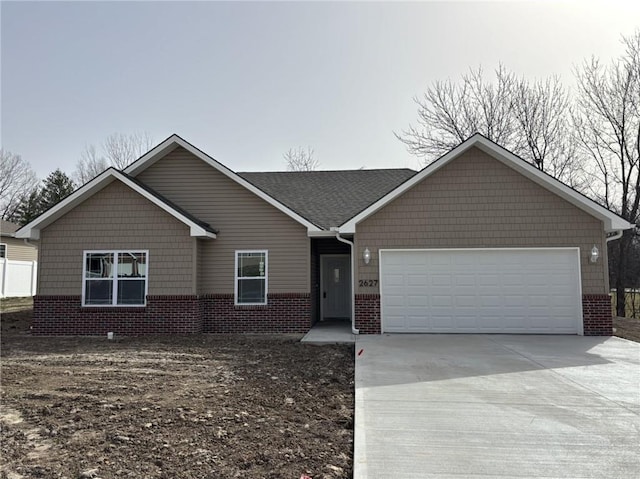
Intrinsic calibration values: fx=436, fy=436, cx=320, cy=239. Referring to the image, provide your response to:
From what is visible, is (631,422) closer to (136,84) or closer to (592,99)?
(136,84)

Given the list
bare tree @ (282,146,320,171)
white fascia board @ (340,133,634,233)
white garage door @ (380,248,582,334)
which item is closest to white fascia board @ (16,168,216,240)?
white fascia board @ (340,133,634,233)

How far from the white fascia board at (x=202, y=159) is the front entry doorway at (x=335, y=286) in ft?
10.0

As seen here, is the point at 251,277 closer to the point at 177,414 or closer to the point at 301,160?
the point at 177,414

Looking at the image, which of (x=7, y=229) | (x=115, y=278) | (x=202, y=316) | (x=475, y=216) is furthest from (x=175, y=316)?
(x=7, y=229)

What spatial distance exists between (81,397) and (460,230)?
30.4ft

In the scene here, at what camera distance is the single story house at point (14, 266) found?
75.3 feet

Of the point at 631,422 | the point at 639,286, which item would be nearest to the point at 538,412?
the point at 631,422

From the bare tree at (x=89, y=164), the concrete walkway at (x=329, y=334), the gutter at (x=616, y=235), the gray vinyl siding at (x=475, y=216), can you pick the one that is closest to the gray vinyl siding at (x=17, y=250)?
the bare tree at (x=89, y=164)

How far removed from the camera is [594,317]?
11.2m

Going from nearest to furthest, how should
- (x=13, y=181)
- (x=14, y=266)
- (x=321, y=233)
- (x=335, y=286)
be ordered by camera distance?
1. (x=321, y=233)
2. (x=335, y=286)
3. (x=14, y=266)
4. (x=13, y=181)

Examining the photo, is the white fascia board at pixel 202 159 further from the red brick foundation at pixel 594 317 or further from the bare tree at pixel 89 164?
the bare tree at pixel 89 164

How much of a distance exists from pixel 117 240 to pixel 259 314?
→ 174 inches

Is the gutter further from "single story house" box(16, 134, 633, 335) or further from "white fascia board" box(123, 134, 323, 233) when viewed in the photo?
"white fascia board" box(123, 134, 323, 233)

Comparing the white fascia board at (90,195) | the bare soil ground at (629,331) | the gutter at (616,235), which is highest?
the white fascia board at (90,195)
